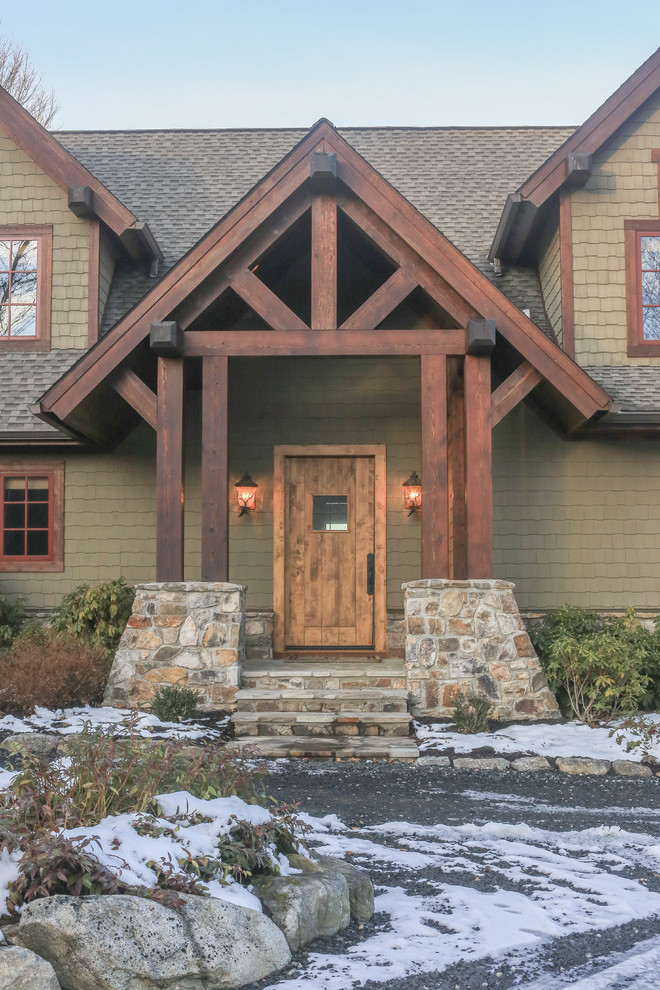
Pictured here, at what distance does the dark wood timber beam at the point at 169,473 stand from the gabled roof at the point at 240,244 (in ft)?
1.55

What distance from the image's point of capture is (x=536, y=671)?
27.5 feet

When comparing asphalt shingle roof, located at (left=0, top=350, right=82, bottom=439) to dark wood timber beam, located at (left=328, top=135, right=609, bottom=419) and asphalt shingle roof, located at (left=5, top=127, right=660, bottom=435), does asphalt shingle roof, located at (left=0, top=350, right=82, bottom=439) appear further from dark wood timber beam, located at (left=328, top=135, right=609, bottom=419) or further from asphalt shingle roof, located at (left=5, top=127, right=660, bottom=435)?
dark wood timber beam, located at (left=328, top=135, right=609, bottom=419)

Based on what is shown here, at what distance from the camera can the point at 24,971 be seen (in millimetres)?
2893

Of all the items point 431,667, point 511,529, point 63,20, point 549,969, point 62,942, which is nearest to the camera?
point 62,942

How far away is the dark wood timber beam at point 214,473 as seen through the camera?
337 inches

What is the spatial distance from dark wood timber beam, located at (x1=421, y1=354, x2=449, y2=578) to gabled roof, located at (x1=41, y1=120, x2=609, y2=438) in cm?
73

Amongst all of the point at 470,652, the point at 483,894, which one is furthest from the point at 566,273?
the point at 483,894

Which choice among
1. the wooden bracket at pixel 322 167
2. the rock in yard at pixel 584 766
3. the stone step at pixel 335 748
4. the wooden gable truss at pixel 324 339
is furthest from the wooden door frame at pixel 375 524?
the rock in yard at pixel 584 766

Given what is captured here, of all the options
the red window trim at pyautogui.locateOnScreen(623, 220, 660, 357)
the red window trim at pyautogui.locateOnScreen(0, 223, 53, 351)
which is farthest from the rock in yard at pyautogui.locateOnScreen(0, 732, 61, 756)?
the red window trim at pyautogui.locateOnScreen(623, 220, 660, 357)

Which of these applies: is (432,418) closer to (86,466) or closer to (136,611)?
(136,611)

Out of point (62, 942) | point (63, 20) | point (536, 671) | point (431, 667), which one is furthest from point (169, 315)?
point (63, 20)

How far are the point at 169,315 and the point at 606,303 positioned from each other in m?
4.88

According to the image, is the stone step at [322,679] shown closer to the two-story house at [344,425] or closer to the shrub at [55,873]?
the two-story house at [344,425]

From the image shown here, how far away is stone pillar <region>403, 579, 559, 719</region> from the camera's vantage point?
27.2ft
